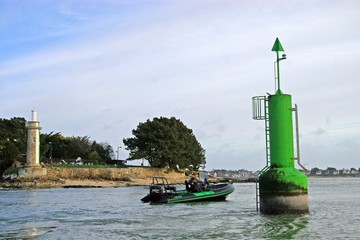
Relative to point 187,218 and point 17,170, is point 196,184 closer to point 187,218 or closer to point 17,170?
point 187,218

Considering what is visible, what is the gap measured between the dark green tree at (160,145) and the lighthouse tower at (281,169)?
65871 millimetres

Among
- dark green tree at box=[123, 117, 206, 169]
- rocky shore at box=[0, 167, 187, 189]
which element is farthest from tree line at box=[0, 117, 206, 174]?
rocky shore at box=[0, 167, 187, 189]

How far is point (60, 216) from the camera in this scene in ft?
73.7

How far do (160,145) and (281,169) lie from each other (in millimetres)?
66728

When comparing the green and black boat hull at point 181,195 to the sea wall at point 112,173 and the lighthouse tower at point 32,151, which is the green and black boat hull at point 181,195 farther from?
the sea wall at point 112,173

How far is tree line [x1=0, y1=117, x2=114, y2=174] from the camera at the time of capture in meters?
78.4

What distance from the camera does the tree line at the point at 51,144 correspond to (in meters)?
78.4

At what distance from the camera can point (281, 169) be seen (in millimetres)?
18812

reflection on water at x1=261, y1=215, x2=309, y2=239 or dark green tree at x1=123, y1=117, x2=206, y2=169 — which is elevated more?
dark green tree at x1=123, y1=117, x2=206, y2=169

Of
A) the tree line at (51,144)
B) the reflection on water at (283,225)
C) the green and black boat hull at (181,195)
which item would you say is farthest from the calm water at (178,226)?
the tree line at (51,144)

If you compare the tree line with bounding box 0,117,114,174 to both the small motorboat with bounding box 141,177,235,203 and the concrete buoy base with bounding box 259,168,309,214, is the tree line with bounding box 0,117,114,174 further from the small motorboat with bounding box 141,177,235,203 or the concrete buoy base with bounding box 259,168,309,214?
the concrete buoy base with bounding box 259,168,309,214

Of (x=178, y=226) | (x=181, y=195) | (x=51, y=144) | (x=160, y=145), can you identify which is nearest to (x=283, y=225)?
(x=178, y=226)

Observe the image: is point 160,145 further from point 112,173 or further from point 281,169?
point 281,169

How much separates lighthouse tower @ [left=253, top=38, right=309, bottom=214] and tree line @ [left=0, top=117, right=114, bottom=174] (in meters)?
60.2
